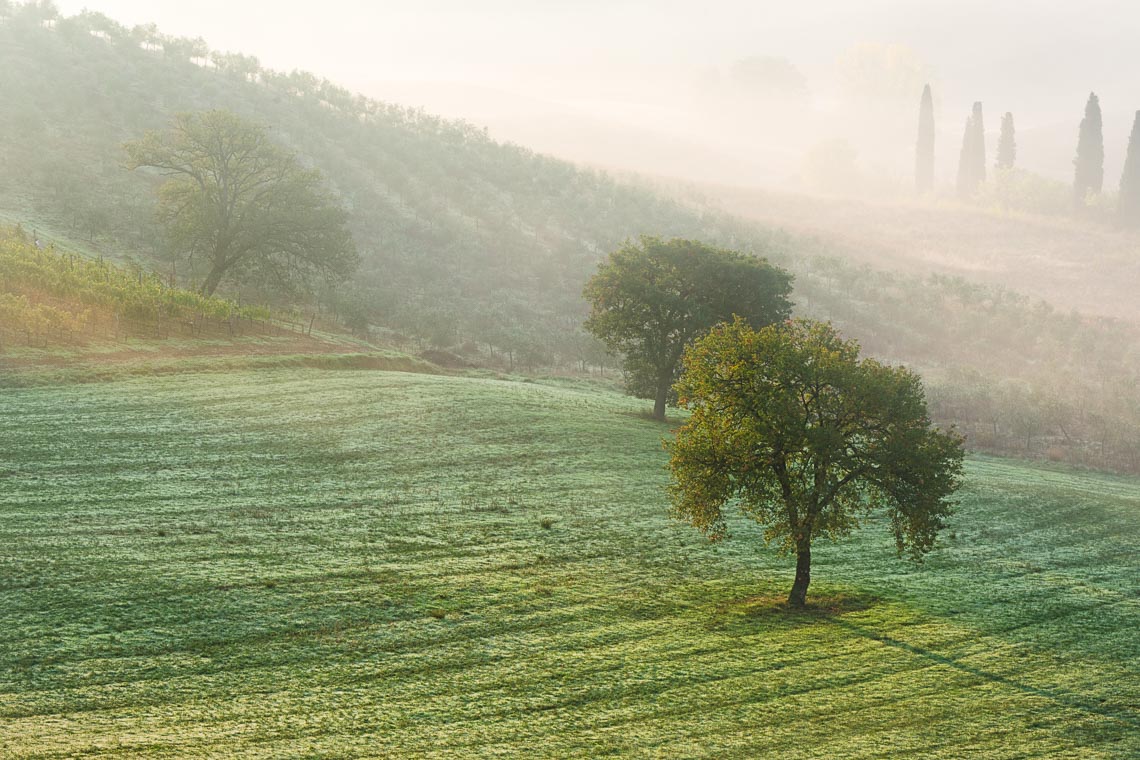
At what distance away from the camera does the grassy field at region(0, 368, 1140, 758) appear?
16969 millimetres

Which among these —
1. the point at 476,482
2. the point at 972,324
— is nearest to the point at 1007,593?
the point at 476,482

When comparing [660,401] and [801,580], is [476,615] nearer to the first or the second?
[801,580]

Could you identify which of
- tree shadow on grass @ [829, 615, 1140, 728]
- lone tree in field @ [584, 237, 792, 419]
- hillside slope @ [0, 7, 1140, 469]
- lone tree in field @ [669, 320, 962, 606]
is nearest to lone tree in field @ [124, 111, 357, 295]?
hillside slope @ [0, 7, 1140, 469]

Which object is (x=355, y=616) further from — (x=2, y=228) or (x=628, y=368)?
(x=2, y=228)

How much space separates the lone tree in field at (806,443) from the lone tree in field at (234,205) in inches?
1990

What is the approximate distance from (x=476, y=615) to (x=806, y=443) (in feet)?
35.0

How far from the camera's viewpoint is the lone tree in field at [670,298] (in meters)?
50.8

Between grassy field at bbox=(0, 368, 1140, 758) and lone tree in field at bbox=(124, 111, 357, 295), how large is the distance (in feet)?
98.4

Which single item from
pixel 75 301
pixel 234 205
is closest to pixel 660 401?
pixel 75 301

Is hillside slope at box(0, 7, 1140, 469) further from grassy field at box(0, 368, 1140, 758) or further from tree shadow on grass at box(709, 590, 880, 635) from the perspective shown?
tree shadow on grass at box(709, 590, 880, 635)

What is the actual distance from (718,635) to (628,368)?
103ft

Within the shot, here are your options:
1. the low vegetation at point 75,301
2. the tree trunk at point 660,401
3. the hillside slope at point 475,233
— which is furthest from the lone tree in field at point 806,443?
the hillside slope at point 475,233

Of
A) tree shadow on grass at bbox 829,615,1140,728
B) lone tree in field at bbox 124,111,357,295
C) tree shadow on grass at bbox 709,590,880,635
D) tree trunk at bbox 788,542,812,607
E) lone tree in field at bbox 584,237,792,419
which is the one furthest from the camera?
lone tree in field at bbox 124,111,357,295

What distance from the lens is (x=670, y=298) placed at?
50312 mm
